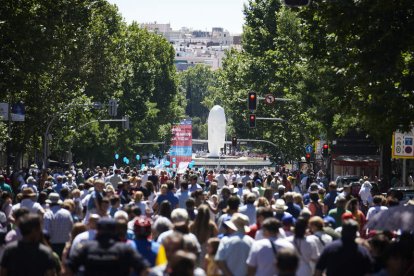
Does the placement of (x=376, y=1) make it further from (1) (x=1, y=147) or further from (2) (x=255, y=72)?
(2) (x=255, y=72)

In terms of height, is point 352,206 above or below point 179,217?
below

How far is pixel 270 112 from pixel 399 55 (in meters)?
61.0

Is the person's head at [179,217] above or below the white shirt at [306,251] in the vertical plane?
above

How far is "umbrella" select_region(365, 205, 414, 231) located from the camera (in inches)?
582

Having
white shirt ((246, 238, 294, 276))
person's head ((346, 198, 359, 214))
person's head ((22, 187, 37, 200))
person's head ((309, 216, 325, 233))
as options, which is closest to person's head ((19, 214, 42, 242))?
white shirt ((246, 238, 294, 276))

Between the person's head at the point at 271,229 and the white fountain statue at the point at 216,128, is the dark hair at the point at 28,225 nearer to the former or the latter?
the person's head at the point at 271,229

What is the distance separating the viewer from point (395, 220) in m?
14.9

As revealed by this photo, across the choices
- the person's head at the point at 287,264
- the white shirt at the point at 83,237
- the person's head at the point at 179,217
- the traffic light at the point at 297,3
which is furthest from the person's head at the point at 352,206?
the person's head at the point at 287,264

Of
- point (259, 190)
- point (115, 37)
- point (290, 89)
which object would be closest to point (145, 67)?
point (115, 37)

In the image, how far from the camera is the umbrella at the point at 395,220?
14.8 metres

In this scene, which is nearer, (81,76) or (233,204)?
(233,204)

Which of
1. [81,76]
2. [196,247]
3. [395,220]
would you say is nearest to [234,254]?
[196,247]

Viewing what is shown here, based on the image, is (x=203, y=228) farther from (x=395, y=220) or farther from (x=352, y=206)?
(x=352, y=206)

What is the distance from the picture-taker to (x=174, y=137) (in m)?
125
